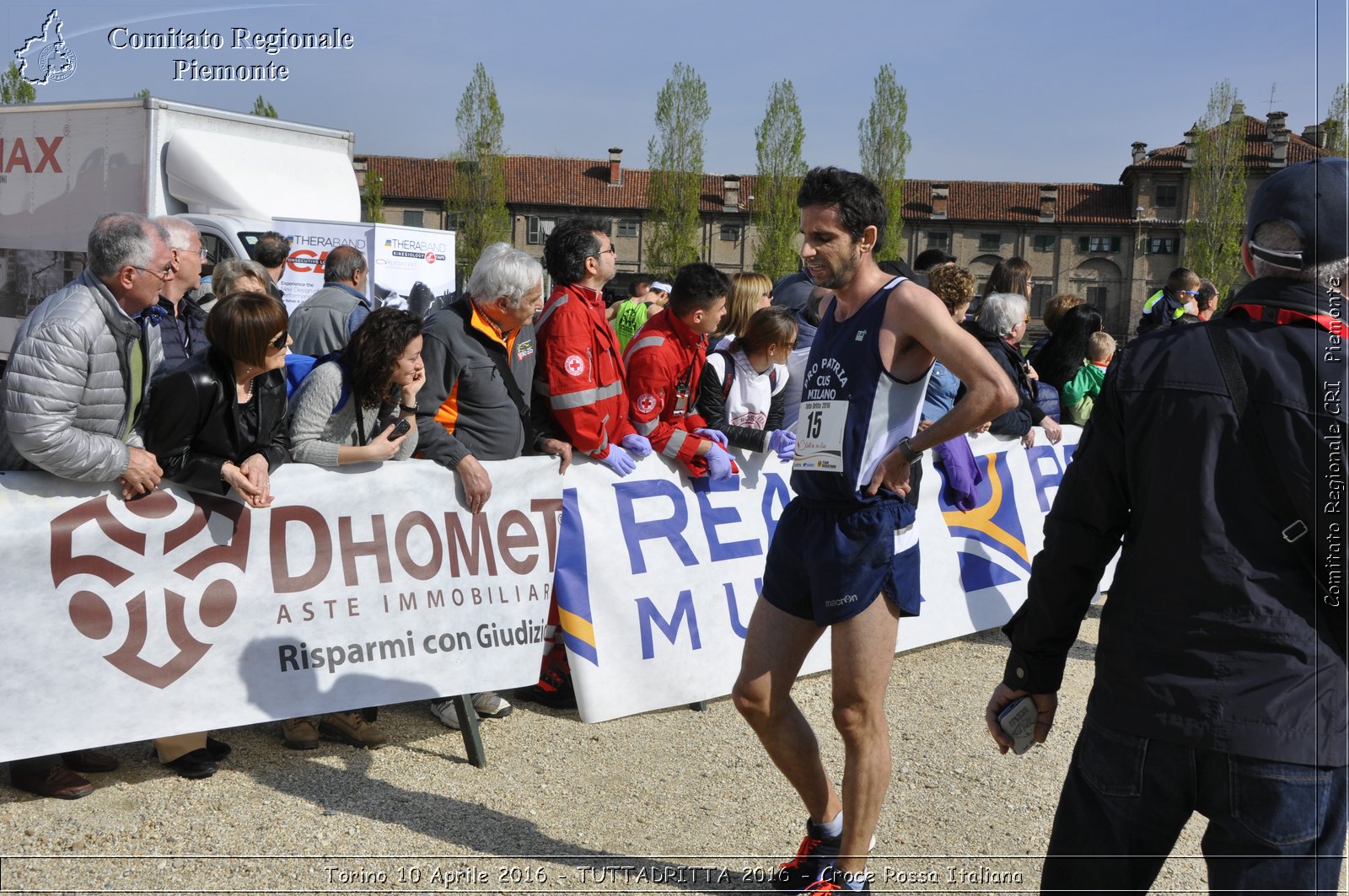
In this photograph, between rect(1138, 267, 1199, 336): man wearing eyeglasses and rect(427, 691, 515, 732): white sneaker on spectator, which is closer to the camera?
rect(427, 691, 515, 732): white sneaker on spectator

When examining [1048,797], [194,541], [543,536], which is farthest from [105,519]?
[1048,797]

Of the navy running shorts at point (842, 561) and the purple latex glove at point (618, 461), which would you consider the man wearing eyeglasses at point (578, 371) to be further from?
the navy running shorts at point (842, 561)

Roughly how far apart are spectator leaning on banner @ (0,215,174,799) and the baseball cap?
358cm

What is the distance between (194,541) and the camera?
4.15m

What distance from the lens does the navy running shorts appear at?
136 inches

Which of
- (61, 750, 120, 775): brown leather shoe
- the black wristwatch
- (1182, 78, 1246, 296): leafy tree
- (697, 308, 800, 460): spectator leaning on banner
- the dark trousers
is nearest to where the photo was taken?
the dark trousers

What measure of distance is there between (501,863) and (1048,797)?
2342mm

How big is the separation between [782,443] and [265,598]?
289 centimetres

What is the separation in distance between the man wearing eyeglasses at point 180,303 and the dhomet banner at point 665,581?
193 centimetres

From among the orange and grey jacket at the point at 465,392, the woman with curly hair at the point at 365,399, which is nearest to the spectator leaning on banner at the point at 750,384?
the orange and grey jacket at the point at 465,392

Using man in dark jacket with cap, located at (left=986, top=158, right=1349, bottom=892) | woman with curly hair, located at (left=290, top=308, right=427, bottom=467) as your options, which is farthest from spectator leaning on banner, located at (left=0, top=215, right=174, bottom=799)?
man in dark jacket with cap, located at (left=986, top=158, right=1349, bottom=892)

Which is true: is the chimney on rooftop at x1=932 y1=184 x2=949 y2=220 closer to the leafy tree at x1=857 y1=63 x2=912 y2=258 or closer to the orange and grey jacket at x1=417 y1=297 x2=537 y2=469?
the leafy tree at x1=857 y1=63 x2=912 y2=258

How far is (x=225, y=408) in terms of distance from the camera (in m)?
4.17

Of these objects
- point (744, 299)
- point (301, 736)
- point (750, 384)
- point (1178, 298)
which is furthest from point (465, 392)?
point (1178, 298)
